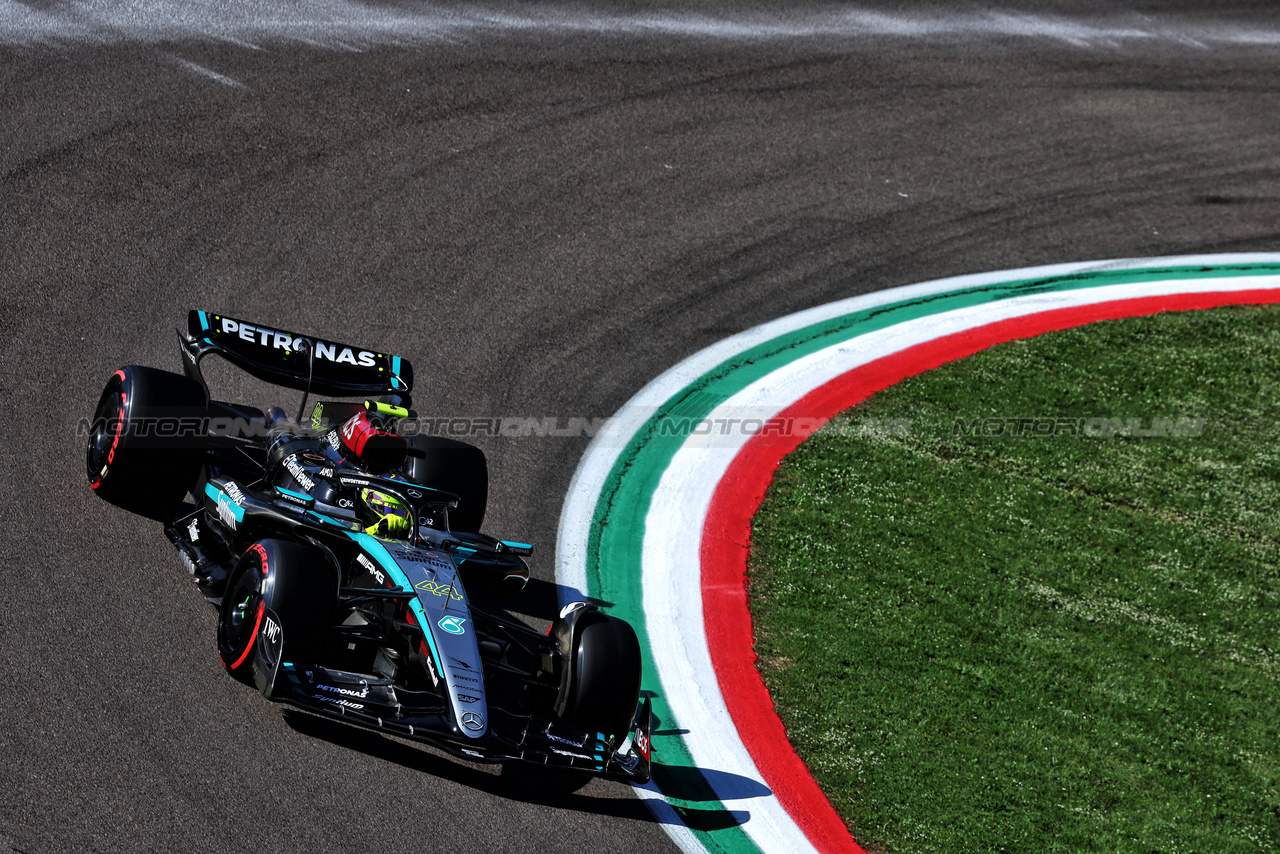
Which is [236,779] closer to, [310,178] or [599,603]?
[599,603]

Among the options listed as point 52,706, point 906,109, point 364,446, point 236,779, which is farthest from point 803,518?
point 906,109

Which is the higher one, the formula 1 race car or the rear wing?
the rear wing

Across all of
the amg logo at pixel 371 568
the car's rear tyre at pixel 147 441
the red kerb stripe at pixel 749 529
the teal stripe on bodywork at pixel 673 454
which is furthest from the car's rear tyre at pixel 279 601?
the red kerb stripe at pixel 749 529

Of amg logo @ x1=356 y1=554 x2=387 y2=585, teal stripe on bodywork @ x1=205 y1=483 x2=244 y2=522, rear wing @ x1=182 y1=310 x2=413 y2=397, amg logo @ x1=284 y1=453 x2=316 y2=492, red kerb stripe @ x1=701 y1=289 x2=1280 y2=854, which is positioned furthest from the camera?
rear wing @ x1=182 y1=310 x2=413 y2=397

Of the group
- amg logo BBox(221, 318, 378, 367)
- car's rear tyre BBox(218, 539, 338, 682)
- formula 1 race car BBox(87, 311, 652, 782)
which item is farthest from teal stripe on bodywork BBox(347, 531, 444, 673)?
amg logo BBox(221, 318, 378, 367)

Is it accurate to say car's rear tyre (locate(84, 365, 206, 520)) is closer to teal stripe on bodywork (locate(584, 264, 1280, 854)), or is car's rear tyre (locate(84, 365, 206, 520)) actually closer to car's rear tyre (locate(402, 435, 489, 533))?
car's rear tyre (locate(402, 435, 489, 533))

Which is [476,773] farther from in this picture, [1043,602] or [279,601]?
[1043,602]

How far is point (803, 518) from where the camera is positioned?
941cm

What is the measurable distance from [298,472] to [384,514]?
2.66 ft

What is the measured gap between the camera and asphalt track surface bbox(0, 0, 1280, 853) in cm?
642

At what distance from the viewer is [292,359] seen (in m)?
7.95

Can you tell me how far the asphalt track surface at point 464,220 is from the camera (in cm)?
642

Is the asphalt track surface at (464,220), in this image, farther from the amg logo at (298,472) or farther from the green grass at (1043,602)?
the green grass at (1043,602)

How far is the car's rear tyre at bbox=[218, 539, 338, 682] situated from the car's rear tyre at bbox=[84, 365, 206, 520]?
134cm
